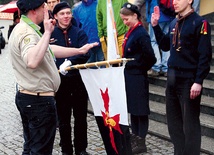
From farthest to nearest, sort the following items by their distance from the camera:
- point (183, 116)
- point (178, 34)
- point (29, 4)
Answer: point (183, 116) → point (178, 34) → point (29, 4)

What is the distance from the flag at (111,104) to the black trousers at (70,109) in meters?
0.74

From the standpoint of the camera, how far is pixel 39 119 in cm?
395

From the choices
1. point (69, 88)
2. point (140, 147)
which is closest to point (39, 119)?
point (69, 88)

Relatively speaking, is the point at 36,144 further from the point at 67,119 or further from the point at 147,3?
the point at 147,3

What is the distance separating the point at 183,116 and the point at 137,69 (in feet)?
3.26

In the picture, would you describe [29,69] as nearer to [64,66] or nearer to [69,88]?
[64,66]

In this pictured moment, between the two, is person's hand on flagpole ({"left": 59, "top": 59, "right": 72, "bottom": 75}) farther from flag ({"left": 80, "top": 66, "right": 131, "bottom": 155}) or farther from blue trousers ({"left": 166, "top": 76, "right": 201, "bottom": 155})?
blue trousers ({"left": 166, "top": 76, "right": 201, "bottom": 155})

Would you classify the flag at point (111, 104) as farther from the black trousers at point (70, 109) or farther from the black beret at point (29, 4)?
the black beret at point (29, 4)

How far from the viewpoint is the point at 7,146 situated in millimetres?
6113

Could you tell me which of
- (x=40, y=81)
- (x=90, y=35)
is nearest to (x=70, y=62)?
(x=40, y=81)

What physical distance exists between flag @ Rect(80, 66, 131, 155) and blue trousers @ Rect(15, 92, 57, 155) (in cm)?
66

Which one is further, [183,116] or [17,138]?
[17,138]

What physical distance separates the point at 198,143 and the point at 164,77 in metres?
2.96

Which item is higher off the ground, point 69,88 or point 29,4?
point 29,4
